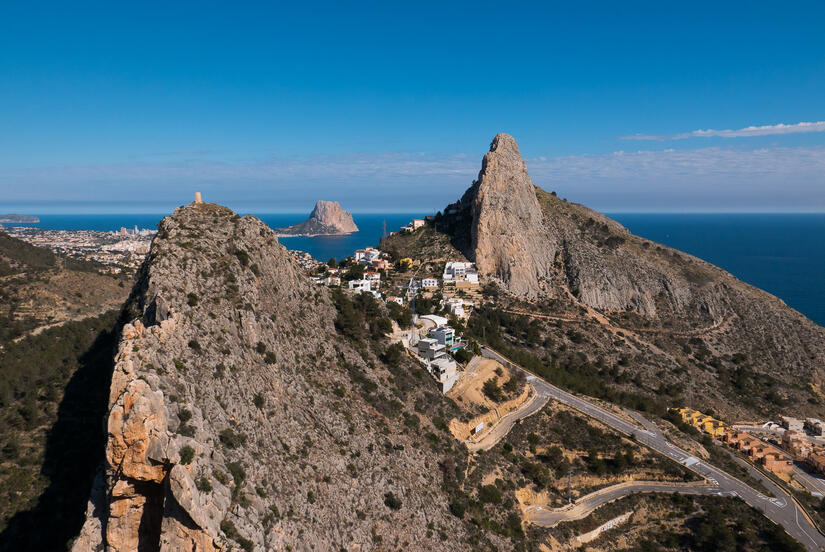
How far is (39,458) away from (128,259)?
11282 centimetres

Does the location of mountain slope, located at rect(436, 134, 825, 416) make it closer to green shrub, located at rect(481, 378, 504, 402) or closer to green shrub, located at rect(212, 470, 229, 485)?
green shrub, located at rect(481, 378, 504, 402)

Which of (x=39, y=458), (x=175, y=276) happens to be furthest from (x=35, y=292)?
(x=175, y=276)

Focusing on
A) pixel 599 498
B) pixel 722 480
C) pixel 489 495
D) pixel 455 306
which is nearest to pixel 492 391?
pixel 489 495

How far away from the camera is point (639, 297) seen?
76.2 metres

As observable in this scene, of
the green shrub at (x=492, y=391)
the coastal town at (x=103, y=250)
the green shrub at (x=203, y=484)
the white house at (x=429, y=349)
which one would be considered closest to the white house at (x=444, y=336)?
the white house at (x=429, y=349)

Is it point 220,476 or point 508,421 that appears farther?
point 508,421

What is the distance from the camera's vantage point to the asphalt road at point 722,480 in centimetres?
3247

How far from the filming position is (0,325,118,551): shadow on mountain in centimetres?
2108

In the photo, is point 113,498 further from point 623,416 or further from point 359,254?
point 359,254

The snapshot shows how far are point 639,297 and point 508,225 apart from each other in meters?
25.8

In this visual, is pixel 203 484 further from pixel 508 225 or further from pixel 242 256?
pixel 508 225

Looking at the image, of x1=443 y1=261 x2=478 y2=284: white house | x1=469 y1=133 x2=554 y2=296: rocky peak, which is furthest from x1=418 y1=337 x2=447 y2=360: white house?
x1=469 y1=133 x2=554 y2=296: rocky peak

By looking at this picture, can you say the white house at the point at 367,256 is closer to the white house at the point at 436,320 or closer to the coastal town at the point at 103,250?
the white house at the point at 436,320

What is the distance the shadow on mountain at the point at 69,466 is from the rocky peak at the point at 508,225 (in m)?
56.9
